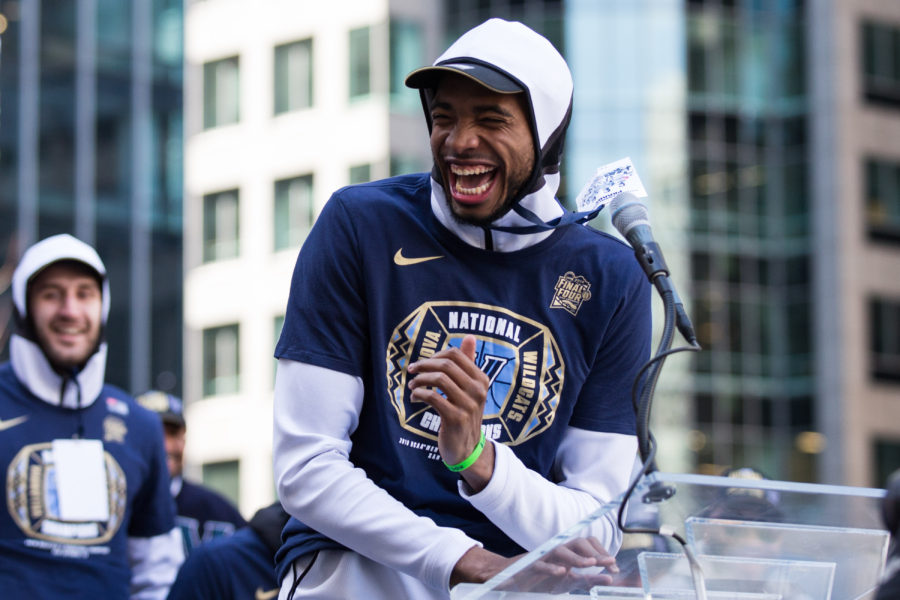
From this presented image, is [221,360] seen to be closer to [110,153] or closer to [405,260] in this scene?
[110,153]

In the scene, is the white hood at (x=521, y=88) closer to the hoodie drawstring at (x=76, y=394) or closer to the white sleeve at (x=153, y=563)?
the hoodie drawstring at (x=76, y=394)

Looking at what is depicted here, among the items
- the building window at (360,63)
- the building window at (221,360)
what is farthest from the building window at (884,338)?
the building window at (221,360)

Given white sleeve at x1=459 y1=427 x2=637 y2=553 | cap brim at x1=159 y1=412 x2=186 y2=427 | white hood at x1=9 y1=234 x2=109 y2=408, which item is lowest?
white sleeve at x1=459 y1=427 x2=637 y2=553

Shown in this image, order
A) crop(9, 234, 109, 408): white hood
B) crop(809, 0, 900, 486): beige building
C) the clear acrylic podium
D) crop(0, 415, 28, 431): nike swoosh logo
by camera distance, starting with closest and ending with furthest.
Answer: the clear acrylic podium
crop(0, 415, 28, 431): nike swoosh logo
crop(9, 234, 109, 408): white hood
crop(809, 0, 900, 486): beige building

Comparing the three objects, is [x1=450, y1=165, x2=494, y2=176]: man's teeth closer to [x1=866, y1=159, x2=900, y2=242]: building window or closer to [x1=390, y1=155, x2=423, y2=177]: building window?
[x1=390, y1=155, x2=423, y2=177]: building window

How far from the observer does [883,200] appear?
3859 centimetres

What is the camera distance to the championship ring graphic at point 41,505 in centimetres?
653

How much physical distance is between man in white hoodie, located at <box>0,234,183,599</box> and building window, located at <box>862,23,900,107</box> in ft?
110

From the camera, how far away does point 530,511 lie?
3893 millimetres

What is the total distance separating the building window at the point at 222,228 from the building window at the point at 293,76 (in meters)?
2.34

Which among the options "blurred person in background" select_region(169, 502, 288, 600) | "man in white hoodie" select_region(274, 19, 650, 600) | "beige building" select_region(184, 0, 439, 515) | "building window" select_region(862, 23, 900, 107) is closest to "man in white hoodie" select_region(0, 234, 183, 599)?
"blurred person in background" select_region(169, 502, 288, 600)

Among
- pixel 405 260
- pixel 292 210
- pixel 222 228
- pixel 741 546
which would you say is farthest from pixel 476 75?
pixel 222 228

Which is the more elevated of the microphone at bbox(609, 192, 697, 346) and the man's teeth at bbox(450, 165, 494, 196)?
the man's teeth at bbox(450, 165, 494, 196)

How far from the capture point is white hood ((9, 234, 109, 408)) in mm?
6938
